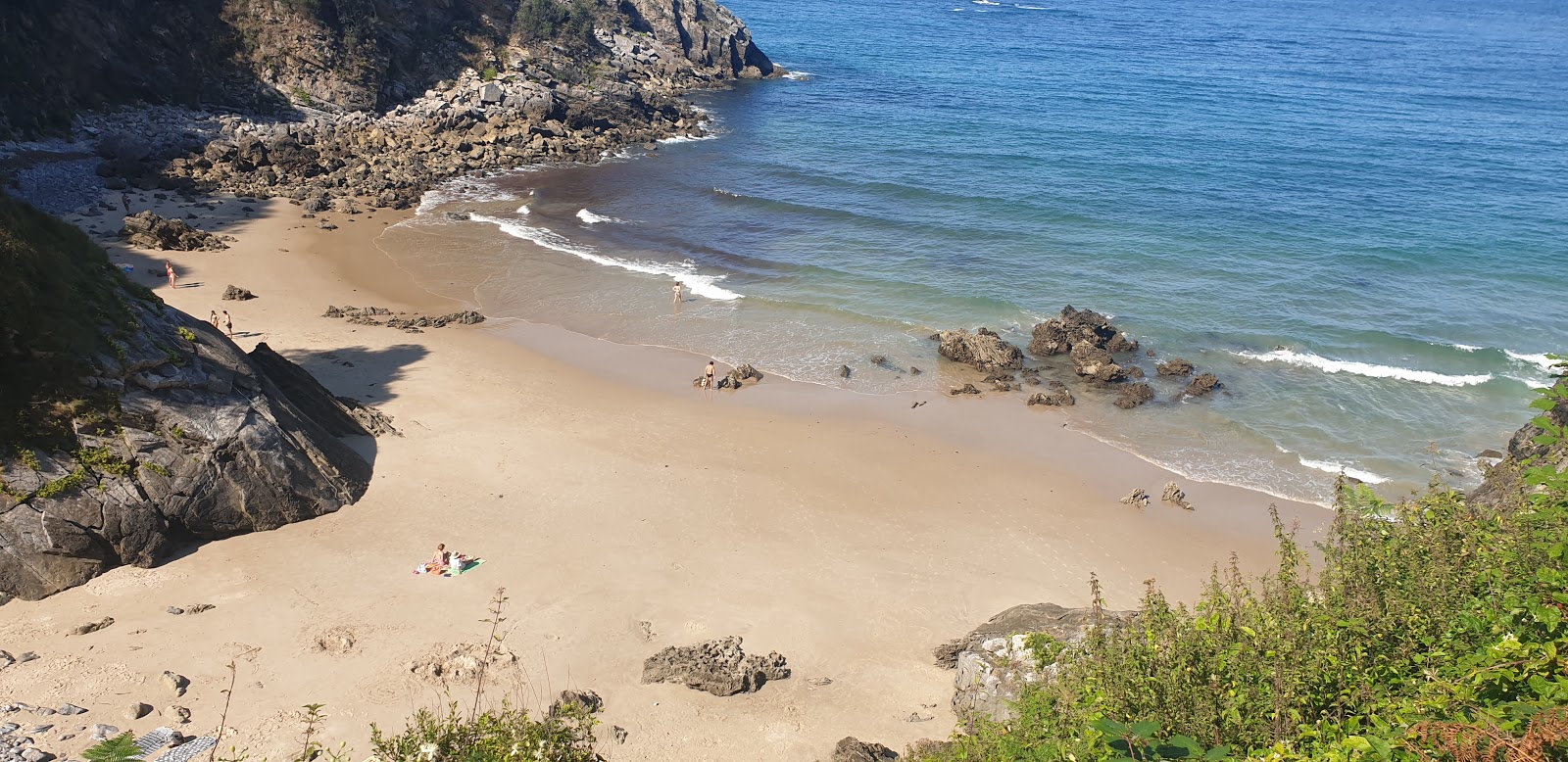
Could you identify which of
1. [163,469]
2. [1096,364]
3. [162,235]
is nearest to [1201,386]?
[1096,364]

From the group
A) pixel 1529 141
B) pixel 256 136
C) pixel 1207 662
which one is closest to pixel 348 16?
pixel 256 136

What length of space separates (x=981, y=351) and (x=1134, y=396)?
4637 millimetres

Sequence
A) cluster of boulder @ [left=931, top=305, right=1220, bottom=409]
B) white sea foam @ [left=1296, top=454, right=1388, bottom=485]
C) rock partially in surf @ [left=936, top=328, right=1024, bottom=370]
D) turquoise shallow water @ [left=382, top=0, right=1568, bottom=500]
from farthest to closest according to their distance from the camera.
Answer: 1. rock partially in surf @ [left=936, top=328, right=1024, bottom=370]
2. turquoise shallow water @ [left=382, top=0, right=1568, bottom=500]
3. cluster of boulder @ [left=931, top=305, right=1220, bottom=409]
4. white sea foam @ [left=1296, top=454, right=1388, bottom=485]

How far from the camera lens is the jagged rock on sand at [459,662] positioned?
1493cm

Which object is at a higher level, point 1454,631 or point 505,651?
point 1454,631

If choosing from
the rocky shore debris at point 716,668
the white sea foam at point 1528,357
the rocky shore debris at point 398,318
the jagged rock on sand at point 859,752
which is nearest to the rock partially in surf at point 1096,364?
the white sea foam at point 1528,357

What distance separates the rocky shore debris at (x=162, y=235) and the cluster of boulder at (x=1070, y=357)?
88.0 ft

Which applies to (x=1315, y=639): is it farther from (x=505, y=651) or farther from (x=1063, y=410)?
(x=1063, y=410)

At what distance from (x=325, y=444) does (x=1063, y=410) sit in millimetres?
18684

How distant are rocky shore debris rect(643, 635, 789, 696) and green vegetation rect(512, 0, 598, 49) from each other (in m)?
60.9

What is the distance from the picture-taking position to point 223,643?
15117mm

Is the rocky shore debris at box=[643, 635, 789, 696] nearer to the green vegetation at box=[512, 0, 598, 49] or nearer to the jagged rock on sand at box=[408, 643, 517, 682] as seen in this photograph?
the jagged rock on sand at box=[408, 643, 517, 682]

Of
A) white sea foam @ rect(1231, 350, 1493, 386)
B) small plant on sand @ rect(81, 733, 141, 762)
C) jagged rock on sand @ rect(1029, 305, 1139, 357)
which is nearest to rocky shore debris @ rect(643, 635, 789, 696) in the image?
small plant on sand @ rect(81, 733, 141, 762)

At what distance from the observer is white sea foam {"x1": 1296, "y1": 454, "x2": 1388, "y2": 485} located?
2323 centimetres
